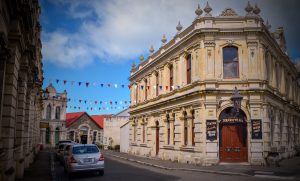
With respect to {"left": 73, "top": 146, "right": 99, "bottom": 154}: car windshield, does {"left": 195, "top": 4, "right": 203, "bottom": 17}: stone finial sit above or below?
above

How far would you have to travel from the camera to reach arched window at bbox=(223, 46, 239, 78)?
795 inches

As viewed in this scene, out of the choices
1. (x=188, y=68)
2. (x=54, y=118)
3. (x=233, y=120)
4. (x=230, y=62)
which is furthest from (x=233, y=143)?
(x=54, y=118)

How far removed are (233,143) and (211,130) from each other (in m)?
1.75

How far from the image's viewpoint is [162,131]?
2564 centimetres

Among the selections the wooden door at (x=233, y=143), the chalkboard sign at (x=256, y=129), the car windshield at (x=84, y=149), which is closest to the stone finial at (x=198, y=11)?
the wooden door at (x=233, y=143)

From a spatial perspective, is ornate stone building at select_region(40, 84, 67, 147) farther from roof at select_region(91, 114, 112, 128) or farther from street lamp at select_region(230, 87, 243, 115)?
street lamp at select_region(230, 87, 243, 115)

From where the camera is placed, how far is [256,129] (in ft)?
61.9

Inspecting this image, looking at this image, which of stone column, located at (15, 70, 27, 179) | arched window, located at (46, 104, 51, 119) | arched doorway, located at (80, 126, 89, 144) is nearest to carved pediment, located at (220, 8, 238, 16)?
stone column, located at (15, 70, 27, 179)

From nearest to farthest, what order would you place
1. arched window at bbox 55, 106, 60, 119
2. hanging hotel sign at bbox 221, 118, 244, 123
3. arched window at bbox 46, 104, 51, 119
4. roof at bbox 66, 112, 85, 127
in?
1. hanging hotel sign at bbox 221, 118, 244, 123
2. arched window at bbox 46, 104, 51, 119
3. arched window at bbox 55, 106, 60, 119
4. roof at bbox 66, 112, 85, 127

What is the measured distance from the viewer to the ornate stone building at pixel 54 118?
168 feet

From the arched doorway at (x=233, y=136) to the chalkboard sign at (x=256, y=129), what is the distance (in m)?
0.56

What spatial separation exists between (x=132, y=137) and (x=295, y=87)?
1986 cm

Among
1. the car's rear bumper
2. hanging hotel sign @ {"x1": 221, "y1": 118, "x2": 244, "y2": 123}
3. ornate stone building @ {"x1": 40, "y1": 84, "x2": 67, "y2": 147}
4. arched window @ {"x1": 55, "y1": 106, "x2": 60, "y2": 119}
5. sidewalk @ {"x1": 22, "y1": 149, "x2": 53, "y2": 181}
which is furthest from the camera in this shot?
arched window @ {"x1": 55, "y1": 106, "x2": 60, "y2": 119}

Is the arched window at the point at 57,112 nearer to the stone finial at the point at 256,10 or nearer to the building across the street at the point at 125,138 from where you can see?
the building across the street at the point at 125,138
